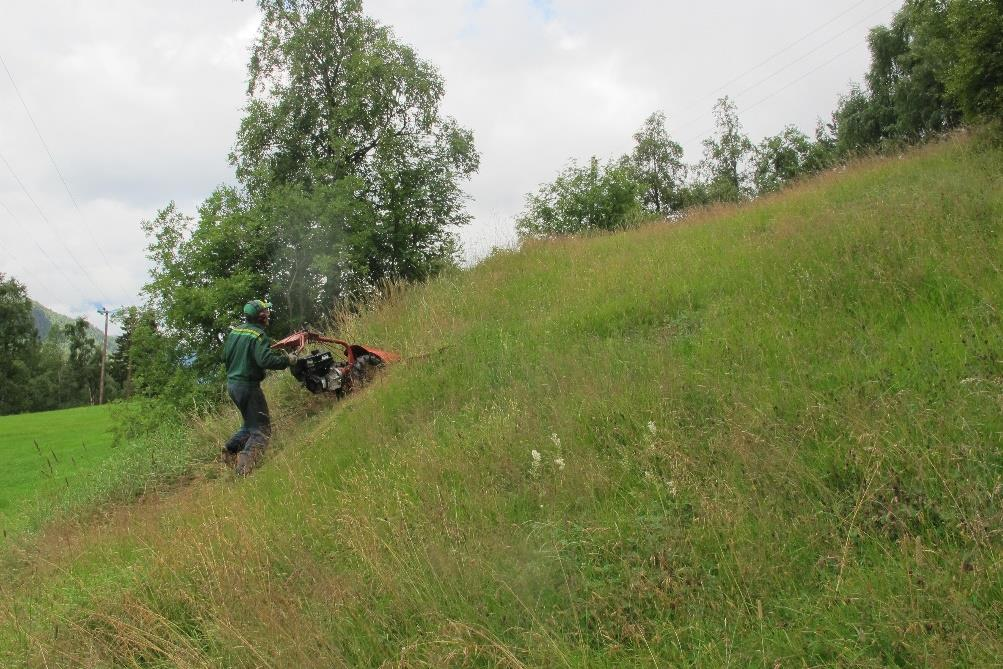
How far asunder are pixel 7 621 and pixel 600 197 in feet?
75.8

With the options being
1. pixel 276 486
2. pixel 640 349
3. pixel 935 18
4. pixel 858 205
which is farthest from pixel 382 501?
pixel 935 18

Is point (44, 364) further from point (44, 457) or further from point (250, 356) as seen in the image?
point (250, 356)

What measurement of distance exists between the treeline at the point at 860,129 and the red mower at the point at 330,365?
573cm

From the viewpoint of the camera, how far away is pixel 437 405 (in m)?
6.70

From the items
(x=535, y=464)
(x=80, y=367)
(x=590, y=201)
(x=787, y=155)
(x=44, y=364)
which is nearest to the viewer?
(x=535, y=464)

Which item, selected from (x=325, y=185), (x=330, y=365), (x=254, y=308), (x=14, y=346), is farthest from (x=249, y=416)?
(x=14, y=346)

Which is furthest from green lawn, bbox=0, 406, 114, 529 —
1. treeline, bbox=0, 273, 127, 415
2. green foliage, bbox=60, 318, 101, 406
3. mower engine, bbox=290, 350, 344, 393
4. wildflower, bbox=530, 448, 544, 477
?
green foliage, bbox=60, 318, 101, 406

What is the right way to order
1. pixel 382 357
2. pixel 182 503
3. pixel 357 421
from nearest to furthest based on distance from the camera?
pixel 182 503 → pixel 357 421 → pixel 382 357

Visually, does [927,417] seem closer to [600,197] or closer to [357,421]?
[357,421]

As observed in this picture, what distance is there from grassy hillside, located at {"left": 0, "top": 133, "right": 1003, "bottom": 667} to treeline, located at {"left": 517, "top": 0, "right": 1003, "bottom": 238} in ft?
12.1

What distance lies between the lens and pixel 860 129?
32.8 meters

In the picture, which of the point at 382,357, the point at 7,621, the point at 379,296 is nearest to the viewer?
the point at 7,621

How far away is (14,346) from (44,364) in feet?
19.7

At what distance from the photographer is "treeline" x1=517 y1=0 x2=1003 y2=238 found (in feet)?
31.5
